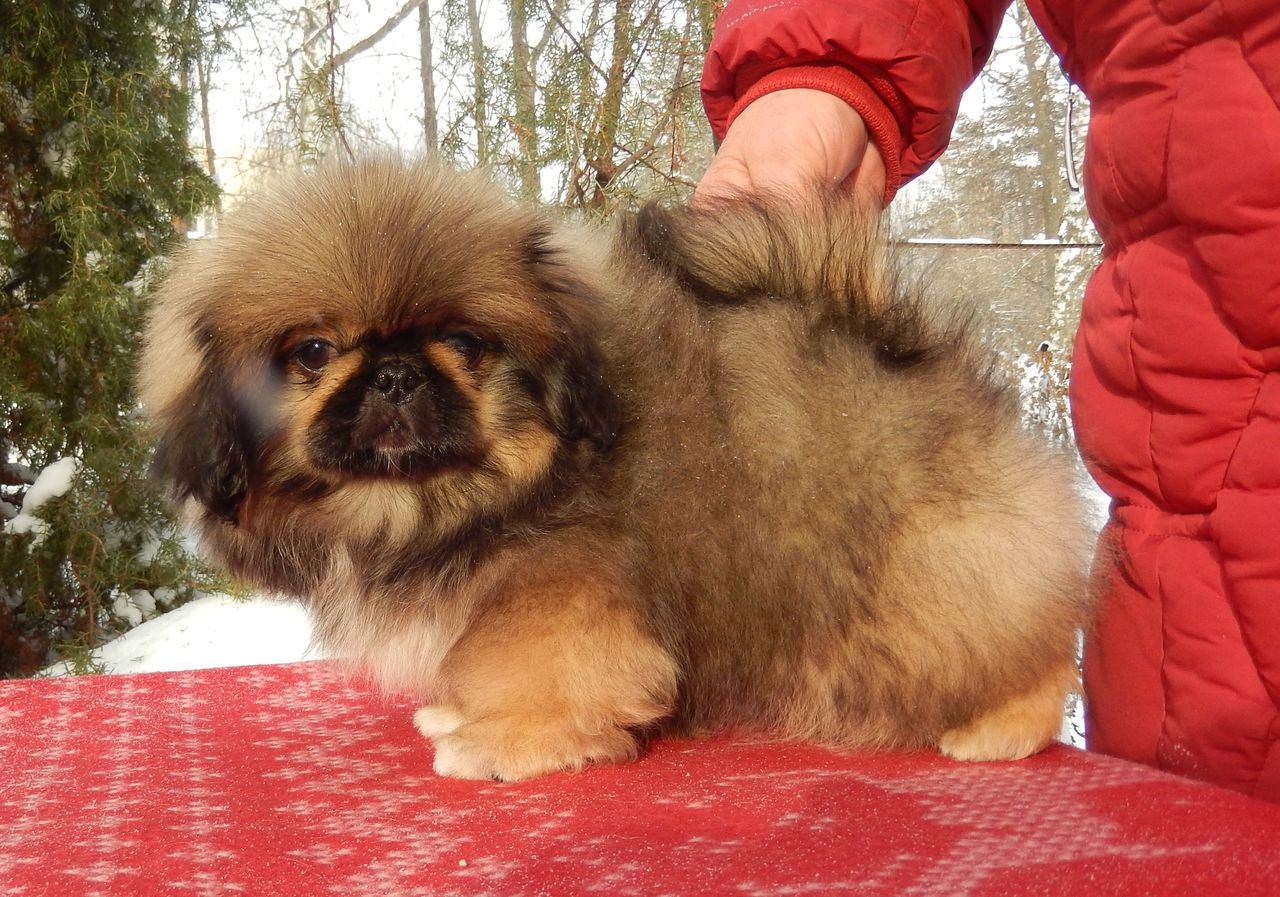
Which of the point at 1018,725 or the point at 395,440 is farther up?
the point at 395,440

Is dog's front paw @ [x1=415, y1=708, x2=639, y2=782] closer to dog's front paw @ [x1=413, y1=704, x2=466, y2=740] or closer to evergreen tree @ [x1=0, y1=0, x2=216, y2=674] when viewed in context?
dog's front paw @ [x1=413, y1=704, x2=466, y2=740]

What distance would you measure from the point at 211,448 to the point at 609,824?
28.2 inches

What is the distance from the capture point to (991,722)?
1.33 meters

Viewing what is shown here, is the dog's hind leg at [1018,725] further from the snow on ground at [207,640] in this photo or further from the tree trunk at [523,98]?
the snow on ground at [207,640]

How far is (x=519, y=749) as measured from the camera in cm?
131

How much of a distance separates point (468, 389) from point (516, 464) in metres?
0.12

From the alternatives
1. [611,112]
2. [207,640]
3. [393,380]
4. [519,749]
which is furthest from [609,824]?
[207,640]

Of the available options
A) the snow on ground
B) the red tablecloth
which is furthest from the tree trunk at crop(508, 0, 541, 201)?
the red tablecloth

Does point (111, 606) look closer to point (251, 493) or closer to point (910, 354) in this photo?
point (251, 493)

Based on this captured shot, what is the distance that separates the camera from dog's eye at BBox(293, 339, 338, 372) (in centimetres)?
126

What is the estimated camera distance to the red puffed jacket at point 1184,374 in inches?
44.9

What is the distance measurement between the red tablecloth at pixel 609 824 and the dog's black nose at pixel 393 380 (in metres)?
0.48

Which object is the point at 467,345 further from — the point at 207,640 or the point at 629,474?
the point at 207,640

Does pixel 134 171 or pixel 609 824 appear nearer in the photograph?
pixel 609 824
